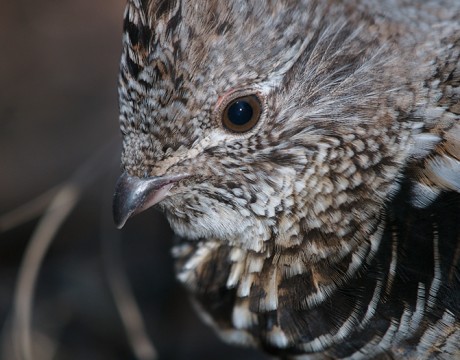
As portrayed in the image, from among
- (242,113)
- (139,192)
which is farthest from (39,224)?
(242,113)

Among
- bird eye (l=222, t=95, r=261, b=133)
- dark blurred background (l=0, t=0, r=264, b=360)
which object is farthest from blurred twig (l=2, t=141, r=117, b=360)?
bird eye (l=222, t=95, r=261, b=133)

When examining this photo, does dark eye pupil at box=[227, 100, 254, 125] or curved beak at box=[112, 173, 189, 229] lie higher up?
dark eye pupil at box=[227, 100, 254, 125]

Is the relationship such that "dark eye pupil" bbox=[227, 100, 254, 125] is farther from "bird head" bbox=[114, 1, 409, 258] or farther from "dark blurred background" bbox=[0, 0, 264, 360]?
"dark blurred background" bbox=[0, 0, 264, 360]

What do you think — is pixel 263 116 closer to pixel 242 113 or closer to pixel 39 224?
pixel 242 113

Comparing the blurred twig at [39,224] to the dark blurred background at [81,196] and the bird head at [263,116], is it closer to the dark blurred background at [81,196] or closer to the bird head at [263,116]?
the dark blurred background at [81,196]

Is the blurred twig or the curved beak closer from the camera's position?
the curved beak

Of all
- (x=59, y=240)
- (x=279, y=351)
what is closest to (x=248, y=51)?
(x=279, y=351)

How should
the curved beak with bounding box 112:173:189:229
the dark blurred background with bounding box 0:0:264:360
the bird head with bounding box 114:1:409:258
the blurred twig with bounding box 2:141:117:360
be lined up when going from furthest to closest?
1. the dark blurred background with bounding box 0:0:264:360
2. the blurred twig with bounding box 2:141:117:360
3. the curved beak with bounding box 112:173:189:229
4. the bird head with bounding box 114:1:409:258

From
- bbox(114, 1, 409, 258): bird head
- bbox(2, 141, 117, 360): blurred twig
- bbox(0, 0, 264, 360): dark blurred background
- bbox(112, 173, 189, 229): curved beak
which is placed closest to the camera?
bbox(114, 1, 409, 258): bird head

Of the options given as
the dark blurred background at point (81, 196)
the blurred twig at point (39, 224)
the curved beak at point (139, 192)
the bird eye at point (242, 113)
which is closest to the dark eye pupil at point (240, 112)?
the bird eye at point (242, 113)
